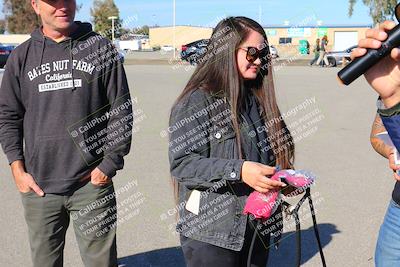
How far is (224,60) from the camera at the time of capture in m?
2.26

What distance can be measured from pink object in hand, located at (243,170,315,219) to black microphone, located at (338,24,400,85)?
0.72 meters

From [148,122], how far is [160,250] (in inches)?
230

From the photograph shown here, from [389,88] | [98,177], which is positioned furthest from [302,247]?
[389,88]

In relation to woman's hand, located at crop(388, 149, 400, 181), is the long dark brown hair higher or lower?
higher

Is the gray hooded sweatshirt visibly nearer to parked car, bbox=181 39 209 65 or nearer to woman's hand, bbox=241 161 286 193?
parked car, bbox=181 39 209 65

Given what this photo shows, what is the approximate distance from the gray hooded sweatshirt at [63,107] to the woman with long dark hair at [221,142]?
2.14ft

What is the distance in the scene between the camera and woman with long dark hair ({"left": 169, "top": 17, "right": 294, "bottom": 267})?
2.14 meters

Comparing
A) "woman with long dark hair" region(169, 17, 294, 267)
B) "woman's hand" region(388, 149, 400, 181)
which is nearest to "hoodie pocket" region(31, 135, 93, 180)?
"woman with long dark hair" region(169, 17, 294, 267)

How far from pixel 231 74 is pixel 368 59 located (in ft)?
3.28

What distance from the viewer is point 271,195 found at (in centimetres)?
204

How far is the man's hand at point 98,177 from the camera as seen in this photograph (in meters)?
2.78

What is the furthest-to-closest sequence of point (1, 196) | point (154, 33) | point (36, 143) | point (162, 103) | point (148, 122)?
point (154, 33)
point (162, 103)
point (148, 122)
point (1, 196)
point (36, 143)

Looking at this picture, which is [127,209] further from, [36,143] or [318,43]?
[318,43]

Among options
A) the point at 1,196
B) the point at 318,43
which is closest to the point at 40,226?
the point at 1,196
